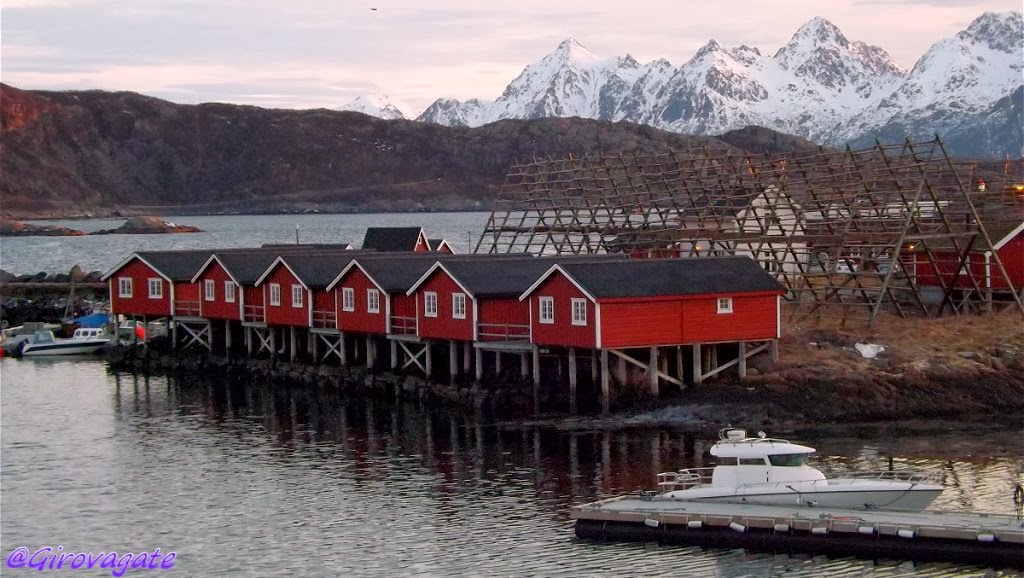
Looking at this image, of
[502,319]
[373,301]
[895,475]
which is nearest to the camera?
[895,475]

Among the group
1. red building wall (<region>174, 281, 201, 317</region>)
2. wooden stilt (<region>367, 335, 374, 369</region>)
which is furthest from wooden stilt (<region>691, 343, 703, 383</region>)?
red building wall (<region>174, 281, 201, 317</region>)

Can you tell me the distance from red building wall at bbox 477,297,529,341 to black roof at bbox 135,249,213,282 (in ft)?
70.2

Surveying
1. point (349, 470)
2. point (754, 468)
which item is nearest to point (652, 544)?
point (754, 468)

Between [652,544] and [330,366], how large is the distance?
97.7ft

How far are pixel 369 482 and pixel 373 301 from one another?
17000 mm

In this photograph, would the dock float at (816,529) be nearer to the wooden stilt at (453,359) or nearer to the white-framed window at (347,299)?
the wooden stilt at (453,359)

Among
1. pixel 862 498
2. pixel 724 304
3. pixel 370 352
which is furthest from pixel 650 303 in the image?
pixel 862 498

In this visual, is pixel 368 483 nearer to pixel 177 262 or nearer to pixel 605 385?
pixel 605 385

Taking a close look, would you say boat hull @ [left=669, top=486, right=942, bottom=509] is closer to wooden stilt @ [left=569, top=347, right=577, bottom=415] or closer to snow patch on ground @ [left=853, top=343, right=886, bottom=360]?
wooden stilt @ [left=569, top=347, right=577, bottom=415]

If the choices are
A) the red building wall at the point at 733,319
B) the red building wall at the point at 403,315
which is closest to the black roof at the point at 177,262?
the red building wall at the point at 403,315

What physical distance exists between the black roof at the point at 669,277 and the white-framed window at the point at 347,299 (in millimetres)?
11584

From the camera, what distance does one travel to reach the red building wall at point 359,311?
193ft

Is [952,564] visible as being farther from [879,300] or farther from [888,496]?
[879,300]

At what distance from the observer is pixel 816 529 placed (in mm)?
33156
